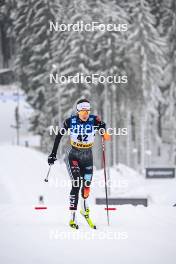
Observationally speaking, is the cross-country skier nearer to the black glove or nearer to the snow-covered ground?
the black glove

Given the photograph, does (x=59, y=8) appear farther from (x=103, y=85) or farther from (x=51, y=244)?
(x=51, y=244)

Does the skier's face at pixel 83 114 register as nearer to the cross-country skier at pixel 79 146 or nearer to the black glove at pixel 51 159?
the cross-country skier at pixel 79 146

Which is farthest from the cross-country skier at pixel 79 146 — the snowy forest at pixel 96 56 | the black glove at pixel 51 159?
the snowy forest at pixel 96 56

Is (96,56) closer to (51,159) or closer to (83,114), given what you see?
(83,114)

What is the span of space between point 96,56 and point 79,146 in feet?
61.0

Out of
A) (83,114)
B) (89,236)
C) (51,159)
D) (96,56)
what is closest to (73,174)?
(51,159)

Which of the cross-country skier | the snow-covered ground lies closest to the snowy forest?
the snow-covered ground

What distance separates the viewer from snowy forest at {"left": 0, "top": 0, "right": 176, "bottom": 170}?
23.0 meters

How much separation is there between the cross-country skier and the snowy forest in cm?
1379

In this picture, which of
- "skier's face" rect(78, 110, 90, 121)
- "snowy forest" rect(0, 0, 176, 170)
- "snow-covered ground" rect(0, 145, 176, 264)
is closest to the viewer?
"snow-covered ground" rect(0, 145, 176, 264)

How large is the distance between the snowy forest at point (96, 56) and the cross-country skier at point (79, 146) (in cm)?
1379

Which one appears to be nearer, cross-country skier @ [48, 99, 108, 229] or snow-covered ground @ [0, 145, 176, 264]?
snow-covered ground @ [0, 145, 176, 264]

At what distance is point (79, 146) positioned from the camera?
7.07m

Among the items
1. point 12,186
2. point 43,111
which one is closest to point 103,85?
point 43,111
